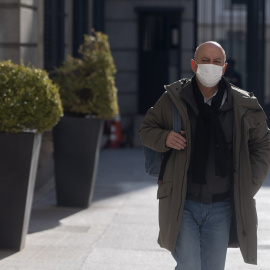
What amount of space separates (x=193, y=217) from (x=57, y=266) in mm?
2260

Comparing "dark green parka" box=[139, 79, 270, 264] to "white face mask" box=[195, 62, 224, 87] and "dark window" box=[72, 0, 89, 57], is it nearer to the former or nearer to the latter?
"white face mask" box=[195, 62, 224, 87]

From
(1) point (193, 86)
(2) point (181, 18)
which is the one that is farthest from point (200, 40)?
(1) point (193, 86)

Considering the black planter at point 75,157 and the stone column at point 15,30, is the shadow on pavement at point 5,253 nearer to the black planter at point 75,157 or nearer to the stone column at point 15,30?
the black planter at point 75,157

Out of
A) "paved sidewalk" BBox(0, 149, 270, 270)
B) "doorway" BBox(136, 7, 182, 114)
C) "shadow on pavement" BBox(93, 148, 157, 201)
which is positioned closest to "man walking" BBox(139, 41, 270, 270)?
"paved sidewalk" BBox(0, 149, 270, 270)

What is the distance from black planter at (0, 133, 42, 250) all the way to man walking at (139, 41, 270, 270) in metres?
2.45

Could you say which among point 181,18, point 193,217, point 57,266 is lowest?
point 57,266

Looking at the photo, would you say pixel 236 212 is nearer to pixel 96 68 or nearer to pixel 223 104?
pixel 223 104

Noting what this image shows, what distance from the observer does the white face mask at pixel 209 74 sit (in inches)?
182

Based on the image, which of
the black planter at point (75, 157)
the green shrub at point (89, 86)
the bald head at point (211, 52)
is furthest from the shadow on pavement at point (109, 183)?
the bald head at point (211, 52)

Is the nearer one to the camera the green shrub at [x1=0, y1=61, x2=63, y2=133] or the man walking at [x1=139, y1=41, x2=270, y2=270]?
the man walking at [x1=139, y1=41, x2=270, y2=270]

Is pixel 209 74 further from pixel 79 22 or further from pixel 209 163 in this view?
pixel 79 22

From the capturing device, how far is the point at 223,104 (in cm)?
473

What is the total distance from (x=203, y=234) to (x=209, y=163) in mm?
442

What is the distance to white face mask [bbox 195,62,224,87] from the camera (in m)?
4.62
